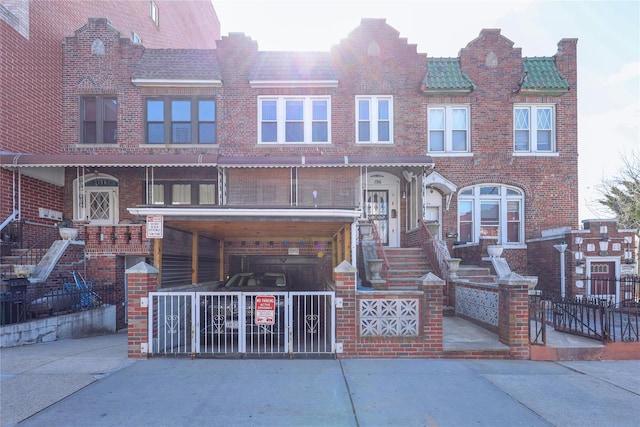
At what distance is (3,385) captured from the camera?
566 cm

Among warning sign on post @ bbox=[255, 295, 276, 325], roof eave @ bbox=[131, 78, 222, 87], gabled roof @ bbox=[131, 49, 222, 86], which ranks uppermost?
gabled roof @ bbox=[131, 49, 222, 86]

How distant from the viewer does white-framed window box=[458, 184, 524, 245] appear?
574 inches

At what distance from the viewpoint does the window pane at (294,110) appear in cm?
1464

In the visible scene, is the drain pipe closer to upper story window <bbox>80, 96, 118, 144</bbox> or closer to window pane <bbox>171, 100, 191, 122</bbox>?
window pane <bbox>171, 100, 191, 122</bbox>

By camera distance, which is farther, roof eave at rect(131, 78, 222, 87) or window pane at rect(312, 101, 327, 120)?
window pane at rect(312, 101, 327, 120)

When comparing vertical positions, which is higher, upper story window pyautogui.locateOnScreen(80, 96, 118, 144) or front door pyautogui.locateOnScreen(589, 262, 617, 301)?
upper story window pyautogui.locateOnScreen(80, 96, 118, 144)

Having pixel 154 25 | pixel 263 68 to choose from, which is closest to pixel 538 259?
pixel 263 68

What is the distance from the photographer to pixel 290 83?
46.9 ft

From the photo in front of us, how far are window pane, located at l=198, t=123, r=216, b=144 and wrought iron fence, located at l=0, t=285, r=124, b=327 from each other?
20.2 ft

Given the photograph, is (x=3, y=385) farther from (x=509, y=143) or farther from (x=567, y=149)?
(x=567, y=149)

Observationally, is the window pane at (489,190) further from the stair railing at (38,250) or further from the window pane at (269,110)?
the stair railing at (38,250)

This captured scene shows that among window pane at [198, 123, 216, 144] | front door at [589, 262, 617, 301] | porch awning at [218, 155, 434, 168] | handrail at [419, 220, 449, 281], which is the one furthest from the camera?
window pane at [198, 123, 216, 144]

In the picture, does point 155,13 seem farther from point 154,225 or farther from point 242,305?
point 242,305

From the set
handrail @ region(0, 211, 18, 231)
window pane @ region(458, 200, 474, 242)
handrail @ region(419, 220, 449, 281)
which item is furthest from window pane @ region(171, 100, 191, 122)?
window pane @ region(458, 200, 474, 242)
